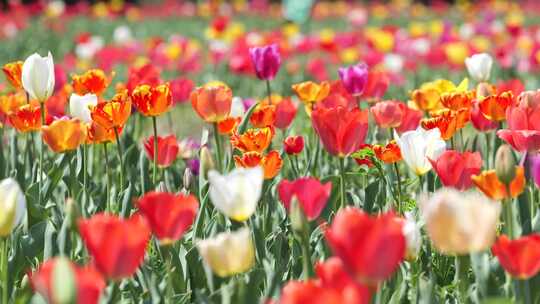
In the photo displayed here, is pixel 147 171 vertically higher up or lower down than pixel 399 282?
higher up

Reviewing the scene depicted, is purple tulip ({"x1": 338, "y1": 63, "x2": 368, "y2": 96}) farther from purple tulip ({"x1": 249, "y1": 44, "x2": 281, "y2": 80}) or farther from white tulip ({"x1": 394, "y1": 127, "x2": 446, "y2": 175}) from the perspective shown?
white tulip ({"x1": 394, "y1": 127, "x2": 446, "y2": 175})

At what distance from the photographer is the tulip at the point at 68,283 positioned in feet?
3.37

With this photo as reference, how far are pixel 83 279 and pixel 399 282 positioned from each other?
0.83 m

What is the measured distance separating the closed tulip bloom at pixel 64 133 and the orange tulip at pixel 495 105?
1000 mm

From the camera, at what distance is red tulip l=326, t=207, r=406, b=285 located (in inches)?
42.8

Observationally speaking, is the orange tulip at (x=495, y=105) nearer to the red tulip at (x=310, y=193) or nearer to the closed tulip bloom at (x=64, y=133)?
the red tulip at (x=310, y=193)

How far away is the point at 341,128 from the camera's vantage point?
74.9 inches

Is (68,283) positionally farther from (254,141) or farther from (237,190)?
(254,141)

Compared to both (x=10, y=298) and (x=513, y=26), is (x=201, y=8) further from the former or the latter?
(x=10, y=298)

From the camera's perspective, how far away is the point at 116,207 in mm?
2207

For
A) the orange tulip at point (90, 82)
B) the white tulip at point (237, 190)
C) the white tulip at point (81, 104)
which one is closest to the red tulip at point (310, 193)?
the white tulip at point (237, 190)

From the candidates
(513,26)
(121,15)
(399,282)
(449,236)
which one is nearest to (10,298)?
(399,282)

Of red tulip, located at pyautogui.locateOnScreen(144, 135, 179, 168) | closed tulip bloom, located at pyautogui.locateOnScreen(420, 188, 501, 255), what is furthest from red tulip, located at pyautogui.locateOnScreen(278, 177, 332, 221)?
red tulip, located at pyautogui.locateOnScreen(144, 135, 179, 168)

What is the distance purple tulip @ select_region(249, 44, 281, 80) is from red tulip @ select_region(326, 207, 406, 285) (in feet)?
5.56
